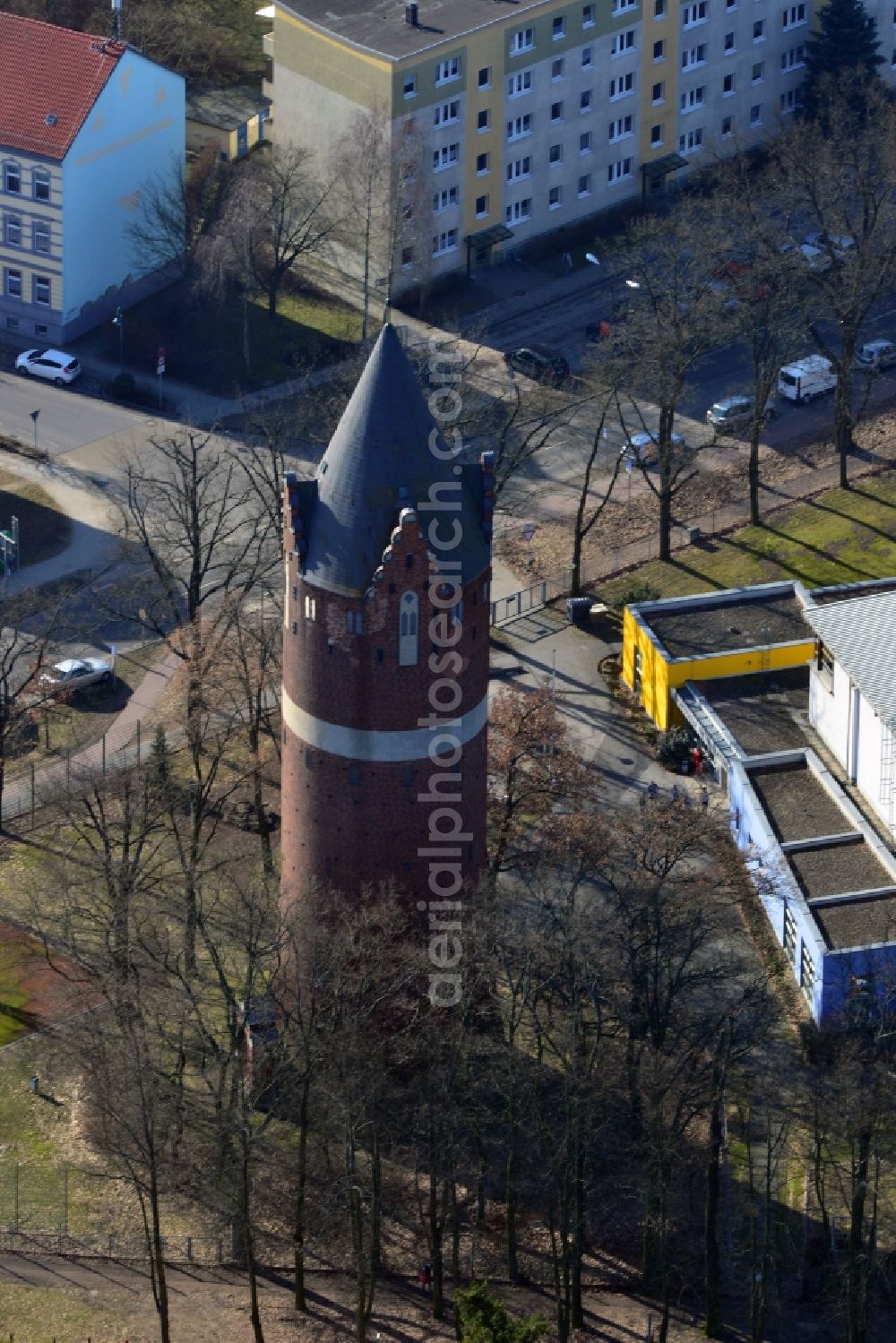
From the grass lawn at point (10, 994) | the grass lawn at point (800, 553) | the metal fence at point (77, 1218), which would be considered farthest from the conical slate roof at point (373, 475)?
the grass lawn at point (800, 553)

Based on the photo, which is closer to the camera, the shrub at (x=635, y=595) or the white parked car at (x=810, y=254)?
the shrub at (x=635, y=595)

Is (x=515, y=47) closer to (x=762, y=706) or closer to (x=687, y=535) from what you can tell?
(x=687, y=535)

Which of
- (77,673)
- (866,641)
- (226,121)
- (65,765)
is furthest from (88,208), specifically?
(866,641)

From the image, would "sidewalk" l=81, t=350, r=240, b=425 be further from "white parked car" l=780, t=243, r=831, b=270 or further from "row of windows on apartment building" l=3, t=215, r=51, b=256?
"white parked car" l=780, t=243, r=831, b=270

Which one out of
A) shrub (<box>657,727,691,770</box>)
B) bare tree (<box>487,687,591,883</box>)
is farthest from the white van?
bare tree (<box>487,687,591,883</box>)

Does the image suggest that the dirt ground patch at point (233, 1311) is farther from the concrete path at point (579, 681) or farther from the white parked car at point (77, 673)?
the white parked car at point (77, 673)

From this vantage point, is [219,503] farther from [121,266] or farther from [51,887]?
[51,887]
